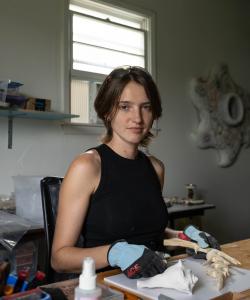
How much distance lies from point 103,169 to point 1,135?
1.38 m

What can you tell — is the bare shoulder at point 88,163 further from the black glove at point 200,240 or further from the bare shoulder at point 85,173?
the black glove at point 200,240

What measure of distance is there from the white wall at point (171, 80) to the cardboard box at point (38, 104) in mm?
158

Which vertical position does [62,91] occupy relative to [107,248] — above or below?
above

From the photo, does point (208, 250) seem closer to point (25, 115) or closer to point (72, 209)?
point (72, 209)

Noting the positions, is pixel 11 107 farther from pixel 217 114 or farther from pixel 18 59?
pixel 217 114

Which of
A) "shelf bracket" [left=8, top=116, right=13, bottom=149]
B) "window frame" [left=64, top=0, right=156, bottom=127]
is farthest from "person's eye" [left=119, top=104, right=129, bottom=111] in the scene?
"window frame" [left=64, top=0, right=156, bottom=127]

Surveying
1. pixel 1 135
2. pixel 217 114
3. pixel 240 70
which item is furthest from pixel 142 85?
pixel 240 70

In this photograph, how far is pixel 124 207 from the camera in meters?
1.16

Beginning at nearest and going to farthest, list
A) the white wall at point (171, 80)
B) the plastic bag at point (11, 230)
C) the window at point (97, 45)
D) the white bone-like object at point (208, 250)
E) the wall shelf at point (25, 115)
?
the white bone-like object at point (208, 250)
the plastic bag at point (11, 230)
the wall shelf at point (25, 115)
the white wall at point (171, 80)
the window at point (97, 45)

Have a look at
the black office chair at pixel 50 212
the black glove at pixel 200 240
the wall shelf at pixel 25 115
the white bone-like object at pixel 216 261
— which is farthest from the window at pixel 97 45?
the white bone-like object at pixel 216 261

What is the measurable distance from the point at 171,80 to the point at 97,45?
823 mm

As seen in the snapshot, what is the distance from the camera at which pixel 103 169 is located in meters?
1.19

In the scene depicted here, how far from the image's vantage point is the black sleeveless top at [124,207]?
1.14m

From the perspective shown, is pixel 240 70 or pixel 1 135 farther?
pixel 240 70
